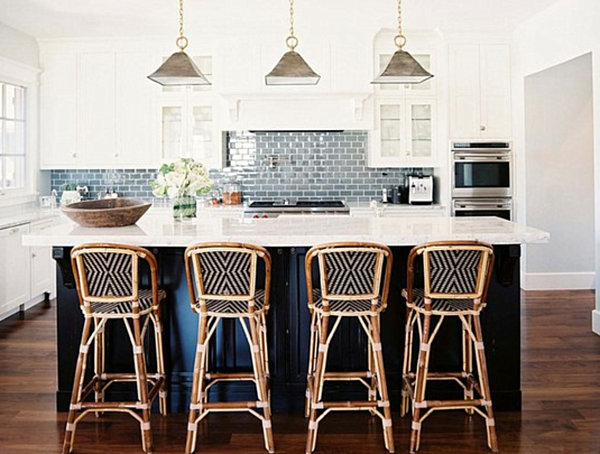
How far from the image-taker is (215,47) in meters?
6.35

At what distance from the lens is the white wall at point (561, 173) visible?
619 centimetres

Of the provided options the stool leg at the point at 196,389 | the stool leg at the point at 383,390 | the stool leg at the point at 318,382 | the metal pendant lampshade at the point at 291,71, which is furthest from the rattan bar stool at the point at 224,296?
the metal pendant lampshade at the point at 291,71

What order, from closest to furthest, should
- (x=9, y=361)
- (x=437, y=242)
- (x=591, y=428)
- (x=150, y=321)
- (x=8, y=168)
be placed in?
(x=437, y=242) → (x=591, y=428) → (x=150, y=321) → (x=9, y=361) → (x=8, y=168)

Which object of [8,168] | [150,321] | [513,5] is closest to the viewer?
[150,321]

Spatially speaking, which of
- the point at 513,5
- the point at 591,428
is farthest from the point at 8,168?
the point at 591,428

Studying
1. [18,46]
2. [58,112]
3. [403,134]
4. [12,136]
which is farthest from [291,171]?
[18,46]

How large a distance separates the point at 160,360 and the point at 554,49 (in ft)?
14.3

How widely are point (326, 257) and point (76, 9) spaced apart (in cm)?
388

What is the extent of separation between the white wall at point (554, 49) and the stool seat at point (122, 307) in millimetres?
3492

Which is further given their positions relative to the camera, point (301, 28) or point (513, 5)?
point (301, 28)

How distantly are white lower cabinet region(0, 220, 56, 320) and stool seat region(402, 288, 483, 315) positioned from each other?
373 centimetres

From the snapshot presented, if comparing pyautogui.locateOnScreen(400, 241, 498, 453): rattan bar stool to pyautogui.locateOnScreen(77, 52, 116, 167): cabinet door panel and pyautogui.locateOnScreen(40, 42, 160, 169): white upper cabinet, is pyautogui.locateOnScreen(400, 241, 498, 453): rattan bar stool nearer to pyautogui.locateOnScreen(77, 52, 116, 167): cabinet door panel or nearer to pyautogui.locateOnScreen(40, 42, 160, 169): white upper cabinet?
pyautogui.locateOnScreen(40, 42, 160, 169): white upper cabinet

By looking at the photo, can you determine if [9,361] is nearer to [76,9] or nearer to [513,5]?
[76,9]

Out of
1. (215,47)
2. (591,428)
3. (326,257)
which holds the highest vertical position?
(215,47)
